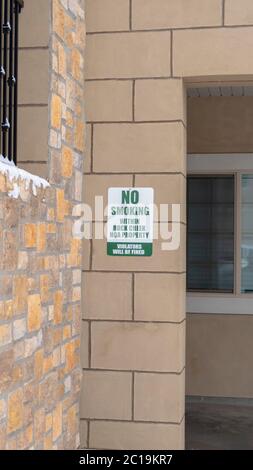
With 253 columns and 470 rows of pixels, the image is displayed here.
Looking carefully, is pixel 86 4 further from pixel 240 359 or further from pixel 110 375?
pixel 240 359

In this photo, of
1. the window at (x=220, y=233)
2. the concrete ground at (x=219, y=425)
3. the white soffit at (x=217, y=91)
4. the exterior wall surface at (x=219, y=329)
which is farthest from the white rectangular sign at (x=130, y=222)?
the window at (x=220, y=233)

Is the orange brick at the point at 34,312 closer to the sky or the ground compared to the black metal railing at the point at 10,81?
closer to the ground

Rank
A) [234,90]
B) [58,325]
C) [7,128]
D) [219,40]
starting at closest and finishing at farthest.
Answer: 1. [7,128]
2. [58,325]
3. [219,40]
4. [234,90]

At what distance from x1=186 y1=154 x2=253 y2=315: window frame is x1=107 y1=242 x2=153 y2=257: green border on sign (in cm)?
283

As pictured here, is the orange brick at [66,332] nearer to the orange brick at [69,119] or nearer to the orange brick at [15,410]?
the orange brick at [15,410]

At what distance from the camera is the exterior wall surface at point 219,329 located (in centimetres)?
676

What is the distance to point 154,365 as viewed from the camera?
414 cm

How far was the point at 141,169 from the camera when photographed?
165 inches

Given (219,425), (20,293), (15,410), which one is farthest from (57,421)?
(219,425)

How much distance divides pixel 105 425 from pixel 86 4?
9.15 feet

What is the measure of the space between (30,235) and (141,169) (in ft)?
3.92

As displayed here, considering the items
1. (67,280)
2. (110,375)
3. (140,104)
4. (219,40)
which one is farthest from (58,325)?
(219,40)

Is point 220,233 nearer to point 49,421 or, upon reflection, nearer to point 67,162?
point 67,162

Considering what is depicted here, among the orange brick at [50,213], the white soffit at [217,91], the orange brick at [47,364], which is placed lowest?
the orange brick at [47,364]
